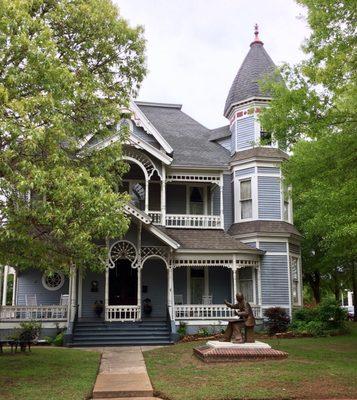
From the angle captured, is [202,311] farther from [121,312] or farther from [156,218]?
[156,218]

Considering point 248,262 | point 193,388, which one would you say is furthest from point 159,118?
point 193,388

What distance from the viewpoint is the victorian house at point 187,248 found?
19.5 metres

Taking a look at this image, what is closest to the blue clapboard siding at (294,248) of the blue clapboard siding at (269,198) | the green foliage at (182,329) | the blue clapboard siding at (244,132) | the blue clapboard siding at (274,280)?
the blue clapboard siding at (274,280)

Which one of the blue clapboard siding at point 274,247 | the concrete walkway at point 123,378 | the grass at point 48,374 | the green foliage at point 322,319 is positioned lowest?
the concrete walkway at point 123,378

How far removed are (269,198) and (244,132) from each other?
3.49 metres

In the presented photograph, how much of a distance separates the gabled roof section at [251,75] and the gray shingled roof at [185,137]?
2.06m

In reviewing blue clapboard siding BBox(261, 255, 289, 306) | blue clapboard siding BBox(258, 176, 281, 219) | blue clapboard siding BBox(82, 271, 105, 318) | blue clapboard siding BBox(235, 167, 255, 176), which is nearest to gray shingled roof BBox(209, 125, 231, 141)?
blue clapboard siding BBox(235, 167, 255, 176)

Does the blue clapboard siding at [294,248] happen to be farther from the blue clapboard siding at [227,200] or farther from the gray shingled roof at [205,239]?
the blue clapboard siding at [227,200]

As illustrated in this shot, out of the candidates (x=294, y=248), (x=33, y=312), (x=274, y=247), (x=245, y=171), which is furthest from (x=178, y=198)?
(x=33, y=312)

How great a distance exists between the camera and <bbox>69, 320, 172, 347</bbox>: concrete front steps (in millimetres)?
17891

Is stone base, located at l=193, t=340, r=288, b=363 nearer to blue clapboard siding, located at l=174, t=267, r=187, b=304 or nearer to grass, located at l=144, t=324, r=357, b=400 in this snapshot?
grass, located at l=144, t=324, r=357, b=400

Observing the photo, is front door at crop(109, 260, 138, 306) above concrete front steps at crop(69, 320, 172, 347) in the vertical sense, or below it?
above

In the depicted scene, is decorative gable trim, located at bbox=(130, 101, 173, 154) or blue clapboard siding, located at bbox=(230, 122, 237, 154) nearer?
decorative gable trim, located at bbox=(130, 101, 173, 154)

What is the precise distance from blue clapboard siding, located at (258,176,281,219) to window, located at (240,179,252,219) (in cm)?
51
